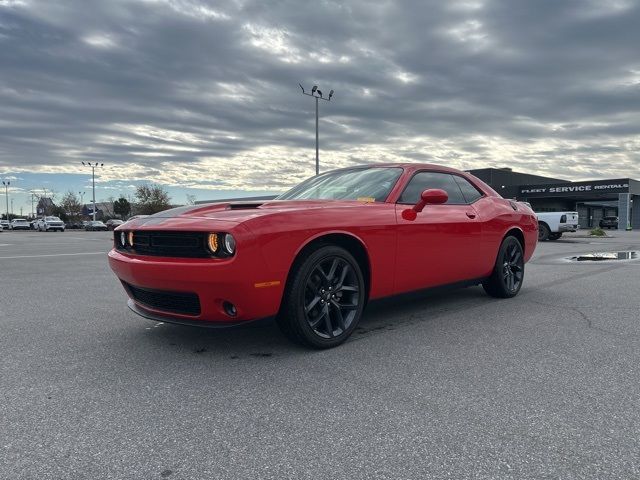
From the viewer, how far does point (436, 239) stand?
434cm

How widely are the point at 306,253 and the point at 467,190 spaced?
257cm

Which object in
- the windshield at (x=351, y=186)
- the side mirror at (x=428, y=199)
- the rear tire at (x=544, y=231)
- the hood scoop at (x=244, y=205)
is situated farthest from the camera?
the rear tire at (x=544, y=231)

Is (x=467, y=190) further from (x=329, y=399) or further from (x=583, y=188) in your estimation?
(x=583, y=188)

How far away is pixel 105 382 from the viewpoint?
289cm

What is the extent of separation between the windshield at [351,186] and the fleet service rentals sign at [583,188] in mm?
48460

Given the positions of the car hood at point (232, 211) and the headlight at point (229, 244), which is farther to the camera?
the car hood at point (232, 211)

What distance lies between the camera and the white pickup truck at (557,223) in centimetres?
1817

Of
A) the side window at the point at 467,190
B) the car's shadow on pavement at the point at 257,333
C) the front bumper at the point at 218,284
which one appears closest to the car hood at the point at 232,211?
the front bumper at the point at 218,284

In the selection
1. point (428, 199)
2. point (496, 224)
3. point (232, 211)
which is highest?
point (428, 199)

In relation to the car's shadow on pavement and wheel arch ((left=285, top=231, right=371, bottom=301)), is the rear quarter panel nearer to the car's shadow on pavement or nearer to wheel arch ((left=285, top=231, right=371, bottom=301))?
the car's shadow on pavement

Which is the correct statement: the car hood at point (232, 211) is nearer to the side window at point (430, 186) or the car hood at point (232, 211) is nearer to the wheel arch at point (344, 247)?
the wheel arch at point (344, 247)

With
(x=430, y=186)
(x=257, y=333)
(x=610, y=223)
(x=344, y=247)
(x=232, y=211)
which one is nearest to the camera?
(x=232, y=211)

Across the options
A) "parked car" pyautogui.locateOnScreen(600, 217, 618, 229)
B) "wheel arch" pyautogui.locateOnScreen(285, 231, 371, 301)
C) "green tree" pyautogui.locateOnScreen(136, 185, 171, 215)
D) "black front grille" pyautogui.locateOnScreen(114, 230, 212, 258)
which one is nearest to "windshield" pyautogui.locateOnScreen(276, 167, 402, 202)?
"wheel arch" pyautogui.locateOnScreen(285, 231, 371, 301)

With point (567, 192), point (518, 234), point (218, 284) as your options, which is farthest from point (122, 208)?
point (218, 284)
